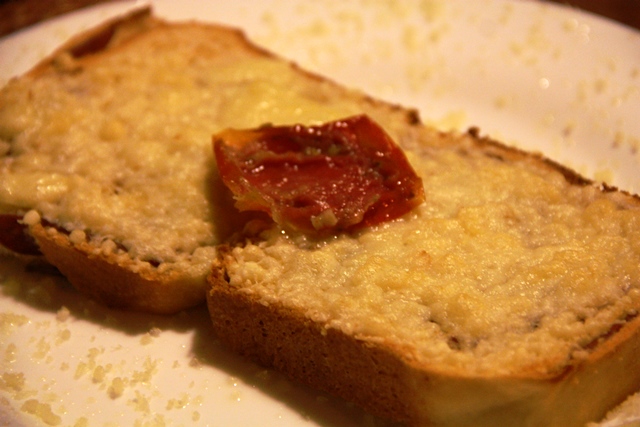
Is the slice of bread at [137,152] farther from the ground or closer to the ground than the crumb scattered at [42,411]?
farther from the ground

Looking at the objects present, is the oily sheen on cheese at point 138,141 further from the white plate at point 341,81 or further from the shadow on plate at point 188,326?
→ the white plate at point 341,81

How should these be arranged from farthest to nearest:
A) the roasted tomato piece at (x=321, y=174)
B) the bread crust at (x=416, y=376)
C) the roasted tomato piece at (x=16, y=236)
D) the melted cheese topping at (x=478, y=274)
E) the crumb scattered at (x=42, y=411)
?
the roasted tomato piece at (x=16, y=236) → the roasted tomato piece at (x=321, y=174) → the crumb scattered at (x=42, y=411) → the melted cheese topping at (x=478, y=274) → the bread crust at (x=416, y=376)

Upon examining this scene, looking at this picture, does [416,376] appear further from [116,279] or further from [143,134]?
[143,134]

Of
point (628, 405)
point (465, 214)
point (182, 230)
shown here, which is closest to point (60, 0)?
point (182, 230)

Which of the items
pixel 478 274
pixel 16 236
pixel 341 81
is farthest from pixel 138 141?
pixel 478 274

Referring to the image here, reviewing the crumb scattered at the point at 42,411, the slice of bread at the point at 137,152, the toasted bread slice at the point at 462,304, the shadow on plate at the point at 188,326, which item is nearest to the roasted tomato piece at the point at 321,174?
the toasted bread slice at the point at 462,304
